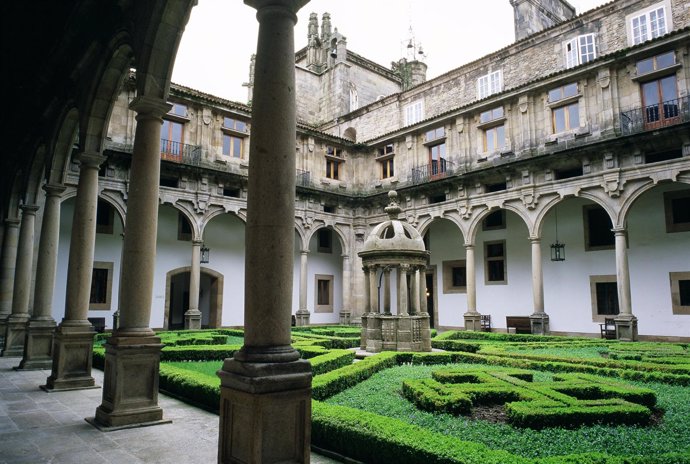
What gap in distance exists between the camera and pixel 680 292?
57.1 feet

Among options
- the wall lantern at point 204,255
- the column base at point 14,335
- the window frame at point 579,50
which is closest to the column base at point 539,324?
the window frame at point 579,50

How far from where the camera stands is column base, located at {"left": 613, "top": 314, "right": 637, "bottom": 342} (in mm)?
15758

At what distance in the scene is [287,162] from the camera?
3.79 m

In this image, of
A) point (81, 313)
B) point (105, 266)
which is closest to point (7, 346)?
point (81, 313)

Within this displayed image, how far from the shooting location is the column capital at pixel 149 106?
19.2ft

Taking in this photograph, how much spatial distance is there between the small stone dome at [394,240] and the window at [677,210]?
11.6 metres

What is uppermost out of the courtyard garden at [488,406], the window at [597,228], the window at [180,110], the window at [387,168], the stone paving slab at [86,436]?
the window at [180,110]

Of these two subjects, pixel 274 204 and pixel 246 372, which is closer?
pixel 246 372

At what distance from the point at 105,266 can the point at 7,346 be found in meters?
8.28

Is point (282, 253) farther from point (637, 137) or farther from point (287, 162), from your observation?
point (637, 137)

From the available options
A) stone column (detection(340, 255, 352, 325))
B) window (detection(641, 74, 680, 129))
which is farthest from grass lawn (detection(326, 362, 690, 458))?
stone column (detection(340, 255, 352, 325))

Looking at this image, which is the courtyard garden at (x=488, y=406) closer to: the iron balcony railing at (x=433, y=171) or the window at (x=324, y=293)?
the iron balcony railing at (x=433, y=171)

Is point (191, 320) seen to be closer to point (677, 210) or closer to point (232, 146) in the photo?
point (232, 146)

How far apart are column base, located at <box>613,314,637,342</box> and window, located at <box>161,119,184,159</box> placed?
17.8 meters
